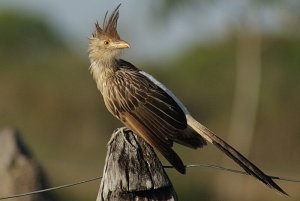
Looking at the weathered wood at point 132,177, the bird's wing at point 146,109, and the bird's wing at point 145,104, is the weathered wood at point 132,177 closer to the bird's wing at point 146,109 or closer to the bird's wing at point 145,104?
the bird's wing at point 146,109

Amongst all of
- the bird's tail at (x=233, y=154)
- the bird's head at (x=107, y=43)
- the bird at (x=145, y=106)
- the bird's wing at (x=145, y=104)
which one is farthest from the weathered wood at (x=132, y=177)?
the bird's head at (x=107, y=43)

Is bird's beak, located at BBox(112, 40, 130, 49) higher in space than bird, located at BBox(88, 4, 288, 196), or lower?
higher

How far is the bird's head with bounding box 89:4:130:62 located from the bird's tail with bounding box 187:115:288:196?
1.18 m

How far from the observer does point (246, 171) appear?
714 centimetres

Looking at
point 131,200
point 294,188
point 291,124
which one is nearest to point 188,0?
point 291,124

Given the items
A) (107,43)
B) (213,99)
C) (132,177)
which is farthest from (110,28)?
(213,99)

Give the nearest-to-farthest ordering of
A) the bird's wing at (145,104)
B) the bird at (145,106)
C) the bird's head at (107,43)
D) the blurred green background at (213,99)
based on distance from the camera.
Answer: the bird at (145,106) → the bird's wing at (145,104) → the bird's head at (107,43) → the blurred green background at (213,99)

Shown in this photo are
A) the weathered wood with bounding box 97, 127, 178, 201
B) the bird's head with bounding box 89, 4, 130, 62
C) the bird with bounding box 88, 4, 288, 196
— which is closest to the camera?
the weathered wood with bounding box 97, 127, 178, 201

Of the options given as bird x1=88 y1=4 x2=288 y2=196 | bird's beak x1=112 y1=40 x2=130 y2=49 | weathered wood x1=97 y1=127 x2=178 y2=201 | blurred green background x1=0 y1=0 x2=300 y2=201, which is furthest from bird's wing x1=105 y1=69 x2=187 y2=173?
blurred green background x1=0 y1=0 x2=300 y2=201

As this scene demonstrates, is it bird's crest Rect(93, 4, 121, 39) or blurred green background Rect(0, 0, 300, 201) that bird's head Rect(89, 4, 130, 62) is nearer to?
bird's crest Rect(93, 4, 121, 39)

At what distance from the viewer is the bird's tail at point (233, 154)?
690cm

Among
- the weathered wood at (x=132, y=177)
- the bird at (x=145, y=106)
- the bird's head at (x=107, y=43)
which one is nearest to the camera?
the weathered wood at (x=132, y=177)

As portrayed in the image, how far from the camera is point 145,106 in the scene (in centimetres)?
Answer: 796

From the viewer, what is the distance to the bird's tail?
690cm
